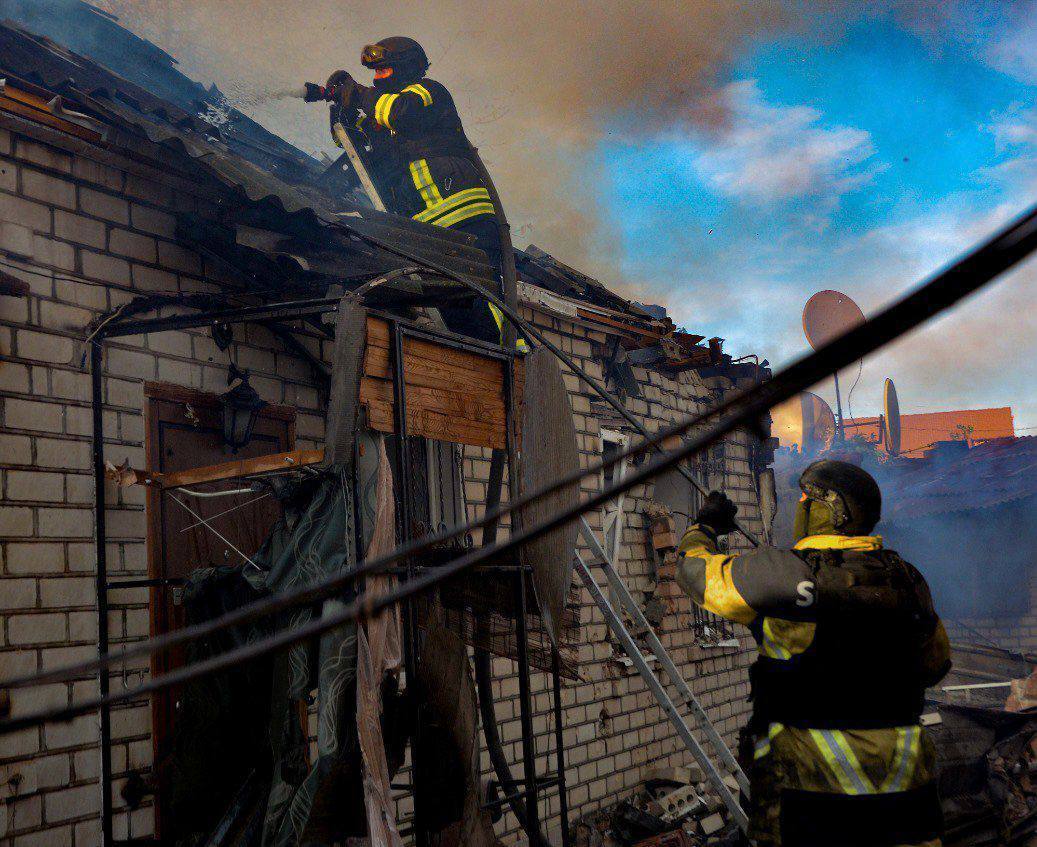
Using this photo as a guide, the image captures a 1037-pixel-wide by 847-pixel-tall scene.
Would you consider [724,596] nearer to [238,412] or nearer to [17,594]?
[238,412]

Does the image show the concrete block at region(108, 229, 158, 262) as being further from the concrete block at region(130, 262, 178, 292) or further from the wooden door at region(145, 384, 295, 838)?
the wooden door at region(145, 384, 295, 838)

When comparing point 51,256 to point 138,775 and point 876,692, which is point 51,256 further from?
point 876,692

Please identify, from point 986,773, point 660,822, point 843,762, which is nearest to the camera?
point 843,762

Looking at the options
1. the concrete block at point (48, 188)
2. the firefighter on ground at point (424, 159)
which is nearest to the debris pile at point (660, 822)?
the firefighter on ground at point (424, 159)

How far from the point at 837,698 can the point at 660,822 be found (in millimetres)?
4446

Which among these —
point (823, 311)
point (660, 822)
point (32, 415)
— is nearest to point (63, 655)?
point (32, 415)

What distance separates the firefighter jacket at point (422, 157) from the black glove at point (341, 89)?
9 cm

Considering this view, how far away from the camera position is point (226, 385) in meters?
5.36

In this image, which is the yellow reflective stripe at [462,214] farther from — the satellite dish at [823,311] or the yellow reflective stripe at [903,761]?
the satellite dish at [823,311]

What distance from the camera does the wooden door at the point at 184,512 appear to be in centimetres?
469

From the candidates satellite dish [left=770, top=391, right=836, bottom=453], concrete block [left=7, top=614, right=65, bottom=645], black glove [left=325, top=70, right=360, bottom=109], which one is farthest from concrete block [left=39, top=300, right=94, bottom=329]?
satellite dish [left=770, top=391, right=836, bottom=453]

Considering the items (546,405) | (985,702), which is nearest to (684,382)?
(546,405)

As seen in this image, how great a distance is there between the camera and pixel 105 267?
4809mm

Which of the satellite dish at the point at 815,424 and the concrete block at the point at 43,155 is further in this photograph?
the satellite dish at the point at 815,424
